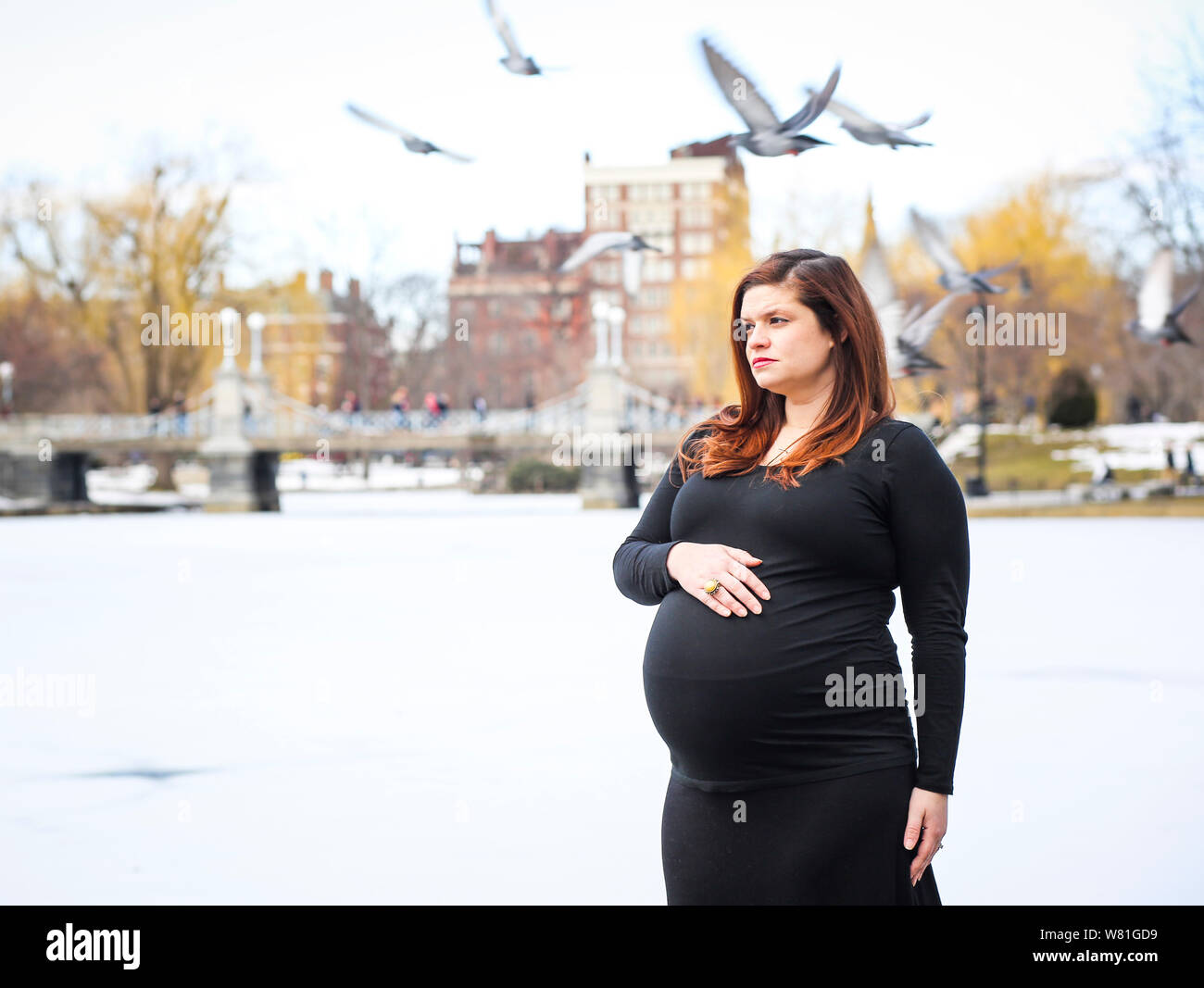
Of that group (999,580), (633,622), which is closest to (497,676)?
(633,622)

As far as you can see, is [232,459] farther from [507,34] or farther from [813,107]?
[813,107]

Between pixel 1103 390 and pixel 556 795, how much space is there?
53.7 m

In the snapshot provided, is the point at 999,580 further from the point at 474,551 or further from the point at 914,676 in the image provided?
the point at 914,676

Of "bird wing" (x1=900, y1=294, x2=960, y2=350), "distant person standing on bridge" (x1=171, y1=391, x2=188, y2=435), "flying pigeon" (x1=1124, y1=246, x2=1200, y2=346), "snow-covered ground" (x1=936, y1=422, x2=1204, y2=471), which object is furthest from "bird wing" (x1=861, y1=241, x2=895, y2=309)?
"distant person standing on bridge" (x1=171, y1=391, x2=188, y2=435)

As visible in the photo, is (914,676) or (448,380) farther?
(448,380)

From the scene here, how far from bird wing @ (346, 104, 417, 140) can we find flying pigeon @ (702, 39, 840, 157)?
2.41m

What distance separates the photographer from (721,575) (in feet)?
7.85

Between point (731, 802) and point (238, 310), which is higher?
point (238, 310)

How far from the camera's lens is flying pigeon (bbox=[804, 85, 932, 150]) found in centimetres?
762

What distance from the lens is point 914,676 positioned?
2.48 meters

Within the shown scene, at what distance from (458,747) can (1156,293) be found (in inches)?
466

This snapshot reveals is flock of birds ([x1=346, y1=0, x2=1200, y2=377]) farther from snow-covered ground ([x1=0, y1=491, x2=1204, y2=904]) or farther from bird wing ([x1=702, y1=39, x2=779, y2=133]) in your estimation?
snow-covered ground ([x1=0, y1=491, x2=1204, y2=904])

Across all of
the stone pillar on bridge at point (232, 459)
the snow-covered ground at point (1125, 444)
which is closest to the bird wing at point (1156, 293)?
the snow-covered ground at point (1125, 444)

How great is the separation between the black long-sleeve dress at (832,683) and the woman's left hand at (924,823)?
0.02 m
